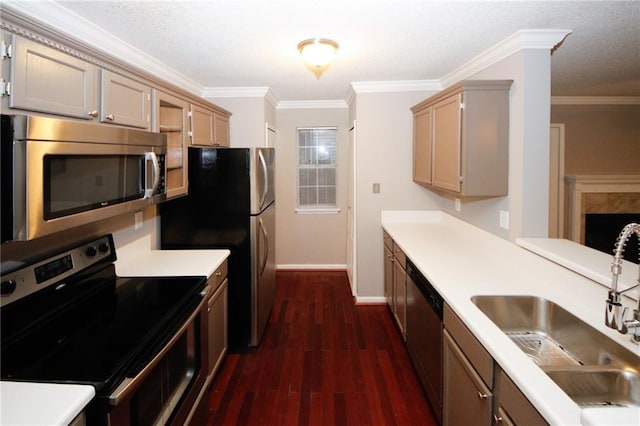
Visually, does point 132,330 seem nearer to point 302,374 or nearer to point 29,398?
point 29,398

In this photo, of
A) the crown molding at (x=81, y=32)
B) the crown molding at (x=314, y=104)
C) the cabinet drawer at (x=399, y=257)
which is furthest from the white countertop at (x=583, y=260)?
the crown molding at (x=314, y=104)

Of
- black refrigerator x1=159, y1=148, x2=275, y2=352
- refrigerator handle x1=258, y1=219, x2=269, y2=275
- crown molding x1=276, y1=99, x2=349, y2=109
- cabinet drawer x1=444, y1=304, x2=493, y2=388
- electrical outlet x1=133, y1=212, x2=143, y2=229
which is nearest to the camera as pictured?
cabinet drawer x1=444, y1=304, x2=493, y2=388

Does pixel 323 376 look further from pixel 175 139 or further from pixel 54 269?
pixel 175 139

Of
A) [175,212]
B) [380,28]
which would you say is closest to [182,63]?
[175,212]

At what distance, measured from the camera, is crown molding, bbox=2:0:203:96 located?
1.68 metres

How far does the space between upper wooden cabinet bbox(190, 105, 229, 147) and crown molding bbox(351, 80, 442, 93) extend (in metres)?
1.43

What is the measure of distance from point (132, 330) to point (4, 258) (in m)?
0.60

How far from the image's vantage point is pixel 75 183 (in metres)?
1.39

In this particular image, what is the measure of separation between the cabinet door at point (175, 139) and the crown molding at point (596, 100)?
4.33 meters

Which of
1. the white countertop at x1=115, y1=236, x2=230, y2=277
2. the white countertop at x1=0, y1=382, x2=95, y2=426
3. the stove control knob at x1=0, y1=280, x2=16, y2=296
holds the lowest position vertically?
the white countertop at x1=0, y1=382, x2=95, y2=426

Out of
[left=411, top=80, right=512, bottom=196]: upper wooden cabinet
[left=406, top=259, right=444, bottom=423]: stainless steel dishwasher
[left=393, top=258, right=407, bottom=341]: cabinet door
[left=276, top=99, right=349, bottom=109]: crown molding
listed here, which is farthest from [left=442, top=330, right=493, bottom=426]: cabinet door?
[left=276, top=99, right=349, bottom=109]: crown molding

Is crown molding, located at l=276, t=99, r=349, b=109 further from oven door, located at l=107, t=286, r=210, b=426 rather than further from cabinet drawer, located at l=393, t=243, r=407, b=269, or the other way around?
oven door, located at l=107, t=286, r=210, b=426

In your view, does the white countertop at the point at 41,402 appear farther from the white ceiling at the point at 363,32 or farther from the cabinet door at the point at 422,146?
the cabinet door at the point at 422,146

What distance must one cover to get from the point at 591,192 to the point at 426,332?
3601mm
